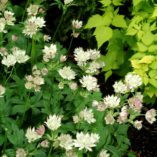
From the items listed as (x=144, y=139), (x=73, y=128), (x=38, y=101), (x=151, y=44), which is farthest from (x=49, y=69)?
(x=144, y=139)

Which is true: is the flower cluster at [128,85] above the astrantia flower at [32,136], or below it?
above

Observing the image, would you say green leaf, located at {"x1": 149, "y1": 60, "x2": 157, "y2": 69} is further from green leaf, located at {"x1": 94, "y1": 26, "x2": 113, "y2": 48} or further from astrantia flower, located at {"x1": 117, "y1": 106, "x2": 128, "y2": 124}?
astrantia flower, located at {"x1": 117, "y1": 106, "x2": 128, "y2": 124}

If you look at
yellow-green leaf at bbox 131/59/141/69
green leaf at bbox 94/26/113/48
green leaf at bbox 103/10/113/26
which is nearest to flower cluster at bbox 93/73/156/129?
yellow-green leaf at bbox 131/59/141/69

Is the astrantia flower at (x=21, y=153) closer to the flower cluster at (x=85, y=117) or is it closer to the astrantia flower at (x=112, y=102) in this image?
the flower cluster at (x=85, y=117)

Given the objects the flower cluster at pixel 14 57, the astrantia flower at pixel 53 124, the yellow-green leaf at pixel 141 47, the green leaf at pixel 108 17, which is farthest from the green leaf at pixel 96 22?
the astrantia flower at pixel 53 124

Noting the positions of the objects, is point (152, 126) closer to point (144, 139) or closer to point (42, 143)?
point (144, 139)

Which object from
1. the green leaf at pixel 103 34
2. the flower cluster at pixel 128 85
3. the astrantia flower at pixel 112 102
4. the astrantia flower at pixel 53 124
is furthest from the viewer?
the green leaf at pixel 103 34

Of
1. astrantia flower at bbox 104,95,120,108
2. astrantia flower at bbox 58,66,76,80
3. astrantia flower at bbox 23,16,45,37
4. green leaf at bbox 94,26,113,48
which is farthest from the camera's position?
green leaf at bbox 94,26,113,48

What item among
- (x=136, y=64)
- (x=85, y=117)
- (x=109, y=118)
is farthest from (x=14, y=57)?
(x=136, y=64)

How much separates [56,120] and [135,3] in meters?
1.22

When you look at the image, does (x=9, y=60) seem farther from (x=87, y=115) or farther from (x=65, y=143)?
(x=65, y=143)

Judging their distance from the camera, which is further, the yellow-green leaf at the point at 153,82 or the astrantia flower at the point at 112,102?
the yellow-green leaf at the point at 153,82

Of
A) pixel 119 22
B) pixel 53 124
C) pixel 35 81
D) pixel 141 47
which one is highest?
pixel 119 22

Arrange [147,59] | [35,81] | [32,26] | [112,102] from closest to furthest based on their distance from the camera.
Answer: [112,102] < [35,81] < [32,26] < [147,59]
